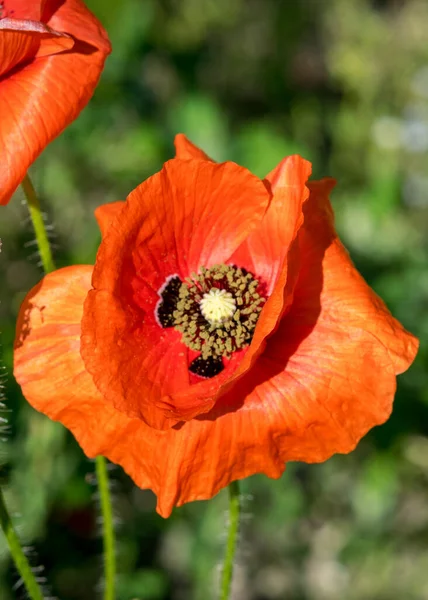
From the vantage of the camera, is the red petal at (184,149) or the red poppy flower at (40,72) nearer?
the red poppy flower at (40,72)

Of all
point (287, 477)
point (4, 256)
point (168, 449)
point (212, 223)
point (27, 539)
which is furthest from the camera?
point (4, 256)

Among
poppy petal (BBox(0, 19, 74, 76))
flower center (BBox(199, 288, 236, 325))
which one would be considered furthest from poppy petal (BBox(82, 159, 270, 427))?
poppy petal (BBox(0, 19, 74, 76))

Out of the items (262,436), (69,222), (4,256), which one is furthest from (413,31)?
(262,436)

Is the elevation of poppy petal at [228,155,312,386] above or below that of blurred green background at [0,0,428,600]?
above

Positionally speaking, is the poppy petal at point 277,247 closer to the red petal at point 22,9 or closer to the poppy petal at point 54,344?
the poppy petal at point 54,344

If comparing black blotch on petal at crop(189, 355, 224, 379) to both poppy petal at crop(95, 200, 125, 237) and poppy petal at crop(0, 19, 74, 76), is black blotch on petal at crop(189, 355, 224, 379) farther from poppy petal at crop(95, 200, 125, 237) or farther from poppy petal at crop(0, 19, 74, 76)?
poppy petal at crop(0, 19, 74, 76)

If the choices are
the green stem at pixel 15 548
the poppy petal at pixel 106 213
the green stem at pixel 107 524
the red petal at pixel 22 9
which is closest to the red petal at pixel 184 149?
the poppy petal at pixel 106 213

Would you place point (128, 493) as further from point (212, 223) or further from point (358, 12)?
point (358, 12)
